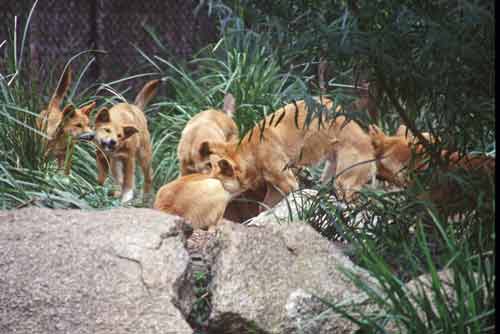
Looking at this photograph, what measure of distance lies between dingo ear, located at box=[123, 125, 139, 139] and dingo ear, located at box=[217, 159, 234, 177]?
4.20ft

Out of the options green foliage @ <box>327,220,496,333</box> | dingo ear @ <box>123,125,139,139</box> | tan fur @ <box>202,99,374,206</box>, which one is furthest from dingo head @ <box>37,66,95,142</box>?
green foliage @ <box>327,220,496,333</box>

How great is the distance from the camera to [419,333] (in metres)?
4.09

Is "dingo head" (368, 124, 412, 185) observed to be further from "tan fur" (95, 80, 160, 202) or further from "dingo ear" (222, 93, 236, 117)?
"tan fur" (95, 80, 160, 202)

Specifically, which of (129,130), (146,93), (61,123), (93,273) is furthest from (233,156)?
(93,273)

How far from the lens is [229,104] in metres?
9.27

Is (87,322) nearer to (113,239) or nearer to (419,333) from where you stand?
(113,239)

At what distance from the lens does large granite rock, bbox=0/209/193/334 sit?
196 inches

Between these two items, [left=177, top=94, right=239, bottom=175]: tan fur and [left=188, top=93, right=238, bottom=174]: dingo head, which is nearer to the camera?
[left=188, top=93, right=238, bottom=174]: dingo head

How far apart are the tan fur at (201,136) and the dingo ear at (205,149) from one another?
0.02m

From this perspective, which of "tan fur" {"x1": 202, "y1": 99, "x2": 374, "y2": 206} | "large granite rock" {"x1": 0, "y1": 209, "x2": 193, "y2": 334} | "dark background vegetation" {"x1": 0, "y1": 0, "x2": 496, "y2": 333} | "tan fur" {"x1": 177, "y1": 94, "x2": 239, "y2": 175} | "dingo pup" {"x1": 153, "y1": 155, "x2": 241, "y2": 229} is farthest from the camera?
"tan fur" {"x1": 177, "y1": 94, "x2": 239, "y2": 175}

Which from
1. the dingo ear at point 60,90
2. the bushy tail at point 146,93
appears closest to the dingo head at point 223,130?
the bushy tail at point 146,93

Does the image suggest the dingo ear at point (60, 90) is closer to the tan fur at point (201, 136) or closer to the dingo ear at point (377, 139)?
the tan fur at point (201, 136)

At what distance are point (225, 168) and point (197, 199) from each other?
583 millimetres

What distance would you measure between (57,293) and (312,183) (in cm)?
358
